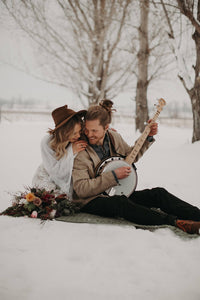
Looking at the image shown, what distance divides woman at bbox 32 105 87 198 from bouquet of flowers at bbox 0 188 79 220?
0.15 metres

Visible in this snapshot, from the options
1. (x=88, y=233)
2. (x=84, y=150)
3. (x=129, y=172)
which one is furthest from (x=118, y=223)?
(x=84, y=150)

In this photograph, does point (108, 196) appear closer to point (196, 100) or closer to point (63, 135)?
point (63, 135)

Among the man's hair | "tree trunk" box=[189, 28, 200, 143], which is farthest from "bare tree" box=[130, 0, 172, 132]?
the man's hair

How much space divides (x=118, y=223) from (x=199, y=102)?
4.78 meters

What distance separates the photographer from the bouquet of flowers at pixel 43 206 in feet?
8.79

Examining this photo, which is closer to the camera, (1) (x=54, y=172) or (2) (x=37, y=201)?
(2) (x=37, y=201)

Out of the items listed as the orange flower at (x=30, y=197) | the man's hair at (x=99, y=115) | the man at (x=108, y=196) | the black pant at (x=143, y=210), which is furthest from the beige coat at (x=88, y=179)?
the orange flower at (x=30, y=197)

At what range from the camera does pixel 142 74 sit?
10.3m

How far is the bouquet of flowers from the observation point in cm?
268

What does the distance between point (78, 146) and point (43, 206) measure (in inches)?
30.0

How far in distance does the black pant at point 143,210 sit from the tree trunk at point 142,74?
26.5 feet

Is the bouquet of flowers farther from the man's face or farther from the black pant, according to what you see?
the man's face

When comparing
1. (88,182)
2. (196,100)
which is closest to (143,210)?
(88,182)

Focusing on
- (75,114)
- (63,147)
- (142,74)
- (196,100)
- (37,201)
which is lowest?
(37,201)
